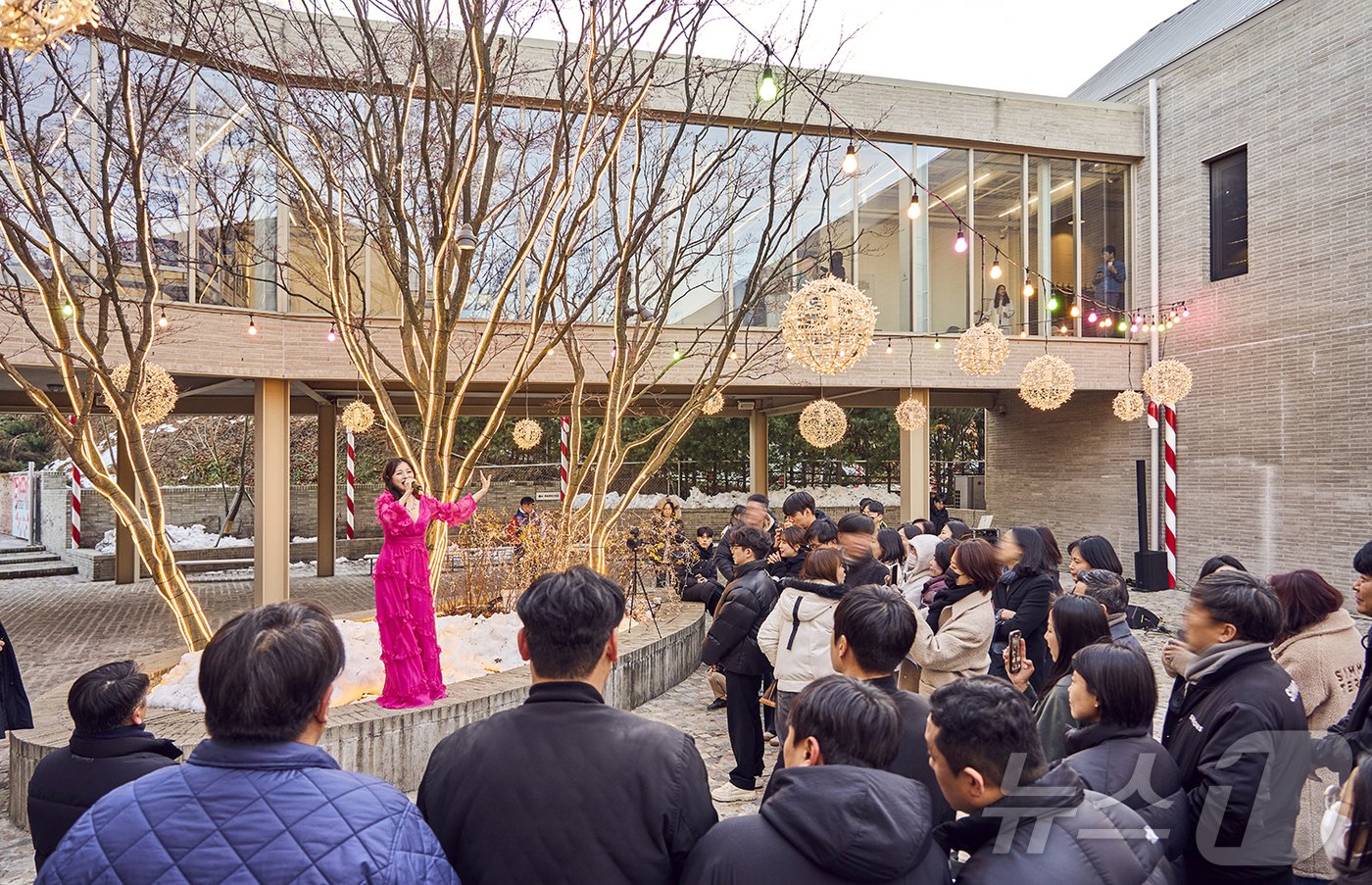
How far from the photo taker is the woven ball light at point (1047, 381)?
11000mm

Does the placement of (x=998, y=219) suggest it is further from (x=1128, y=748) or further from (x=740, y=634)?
(x=1128, y=748)

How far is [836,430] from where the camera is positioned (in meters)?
10.4

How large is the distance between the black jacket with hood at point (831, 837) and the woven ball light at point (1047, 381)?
34.3 ft

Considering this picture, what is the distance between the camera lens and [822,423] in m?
10.2

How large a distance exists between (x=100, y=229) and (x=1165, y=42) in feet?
64.8

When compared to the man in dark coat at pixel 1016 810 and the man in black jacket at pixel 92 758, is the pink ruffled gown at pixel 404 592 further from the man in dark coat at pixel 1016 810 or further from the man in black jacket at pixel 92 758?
the man in dark coat at pixel 1016 810

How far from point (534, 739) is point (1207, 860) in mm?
1983

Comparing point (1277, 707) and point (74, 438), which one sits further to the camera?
point (74, 438)

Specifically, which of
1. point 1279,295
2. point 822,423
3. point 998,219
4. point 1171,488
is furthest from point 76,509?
point 1279,295

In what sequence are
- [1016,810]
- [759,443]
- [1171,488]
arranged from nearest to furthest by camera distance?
[1016,810] < [1171,488] < [759,443]

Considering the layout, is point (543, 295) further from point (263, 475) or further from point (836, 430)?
point (263, 475)

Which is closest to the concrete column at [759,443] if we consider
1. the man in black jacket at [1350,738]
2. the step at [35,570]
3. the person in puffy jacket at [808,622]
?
the person in puffy jacket at [808,622]

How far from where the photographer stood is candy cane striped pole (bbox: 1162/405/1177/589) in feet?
43.3

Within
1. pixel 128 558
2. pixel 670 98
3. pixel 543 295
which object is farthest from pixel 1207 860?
pixel 128 558
